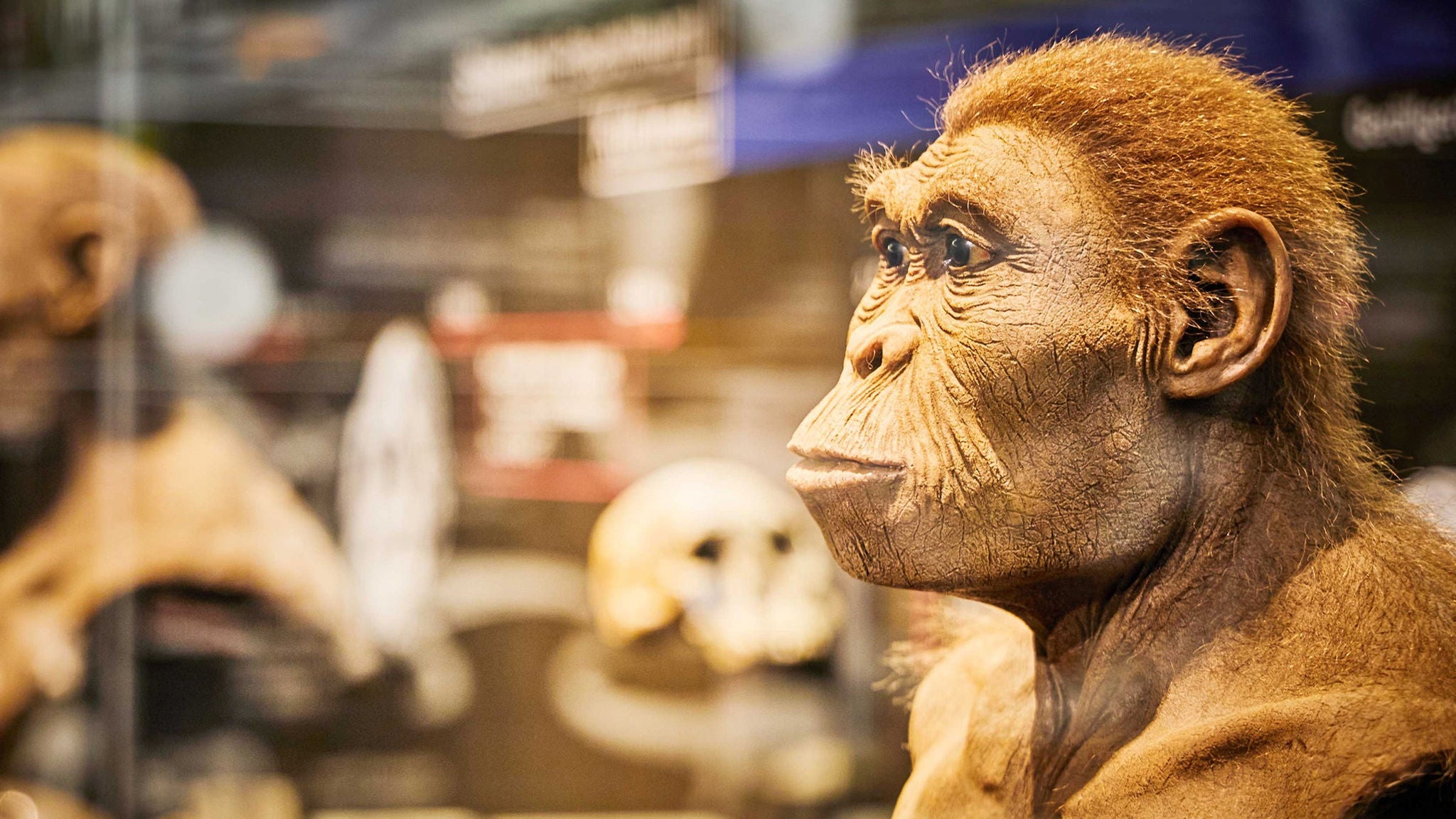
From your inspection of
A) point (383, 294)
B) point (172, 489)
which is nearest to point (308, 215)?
point (383, 294)

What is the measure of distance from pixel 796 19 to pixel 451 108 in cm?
98

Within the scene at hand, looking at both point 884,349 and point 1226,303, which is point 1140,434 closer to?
point 1226,303

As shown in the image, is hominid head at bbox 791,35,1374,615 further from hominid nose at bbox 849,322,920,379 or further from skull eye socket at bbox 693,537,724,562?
skull eye socket at bbox 693,537,724,562

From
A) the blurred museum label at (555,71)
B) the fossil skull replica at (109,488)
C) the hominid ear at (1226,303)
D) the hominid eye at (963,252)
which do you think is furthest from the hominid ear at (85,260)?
Result: the hominid ear at (1226,303)

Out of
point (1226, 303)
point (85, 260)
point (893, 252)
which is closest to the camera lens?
point (1226, 303)

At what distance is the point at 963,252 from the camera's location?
115 cm

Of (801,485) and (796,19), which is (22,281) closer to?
(796,19)

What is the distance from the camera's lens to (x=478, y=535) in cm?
329

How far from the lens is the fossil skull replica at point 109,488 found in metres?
3.22

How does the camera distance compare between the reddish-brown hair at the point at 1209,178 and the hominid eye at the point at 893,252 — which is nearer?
the reddish-brown hair at the point at 1209,178

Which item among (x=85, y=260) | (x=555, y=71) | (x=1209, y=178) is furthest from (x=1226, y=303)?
(x=85, y=260)

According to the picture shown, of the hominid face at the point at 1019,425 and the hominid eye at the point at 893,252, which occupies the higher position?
the hominid eye at the point at 893,252

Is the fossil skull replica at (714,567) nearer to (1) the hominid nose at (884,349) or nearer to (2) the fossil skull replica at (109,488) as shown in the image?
(2) the fossil skull replica at (109,488)

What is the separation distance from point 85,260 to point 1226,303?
2984 mm
